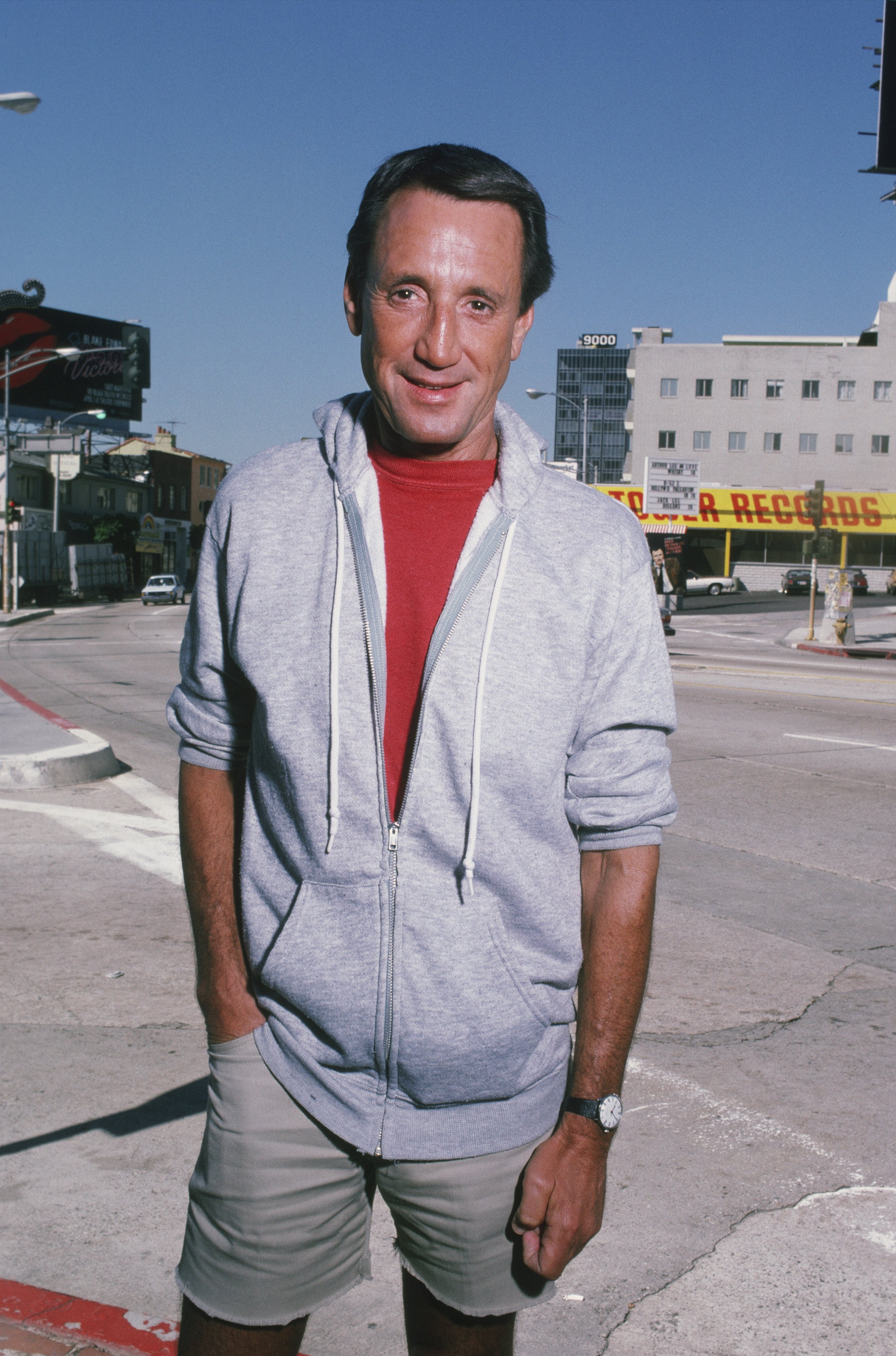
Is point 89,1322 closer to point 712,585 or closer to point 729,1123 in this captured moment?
point 729,1123

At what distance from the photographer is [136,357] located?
237 feet

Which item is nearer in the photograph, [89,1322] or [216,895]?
[216,895]

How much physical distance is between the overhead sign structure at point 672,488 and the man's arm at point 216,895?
40151 mm

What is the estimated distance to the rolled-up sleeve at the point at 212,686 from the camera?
1869mm

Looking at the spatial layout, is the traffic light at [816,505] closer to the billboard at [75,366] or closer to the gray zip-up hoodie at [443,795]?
the gray zip-up hoodie at [443,795]

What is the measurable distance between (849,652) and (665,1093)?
2549cm

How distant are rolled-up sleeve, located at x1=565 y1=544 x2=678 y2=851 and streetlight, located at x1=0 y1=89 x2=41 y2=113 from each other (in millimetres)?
19060

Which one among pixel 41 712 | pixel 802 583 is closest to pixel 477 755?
pixel 41 712

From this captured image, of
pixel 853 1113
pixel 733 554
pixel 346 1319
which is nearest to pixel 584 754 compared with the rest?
pixel 346 1319

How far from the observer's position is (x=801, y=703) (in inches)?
607

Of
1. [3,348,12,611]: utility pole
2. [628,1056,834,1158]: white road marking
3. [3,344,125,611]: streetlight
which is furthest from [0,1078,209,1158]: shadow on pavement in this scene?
[3,348,12,611]: utility pole

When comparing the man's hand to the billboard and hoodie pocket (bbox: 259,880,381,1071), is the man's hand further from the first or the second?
the billboard

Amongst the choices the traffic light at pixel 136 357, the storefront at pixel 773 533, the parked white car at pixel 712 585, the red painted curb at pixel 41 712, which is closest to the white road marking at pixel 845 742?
the red painted curb at pixel 41 712

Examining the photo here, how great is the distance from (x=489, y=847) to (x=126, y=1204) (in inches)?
78.1
